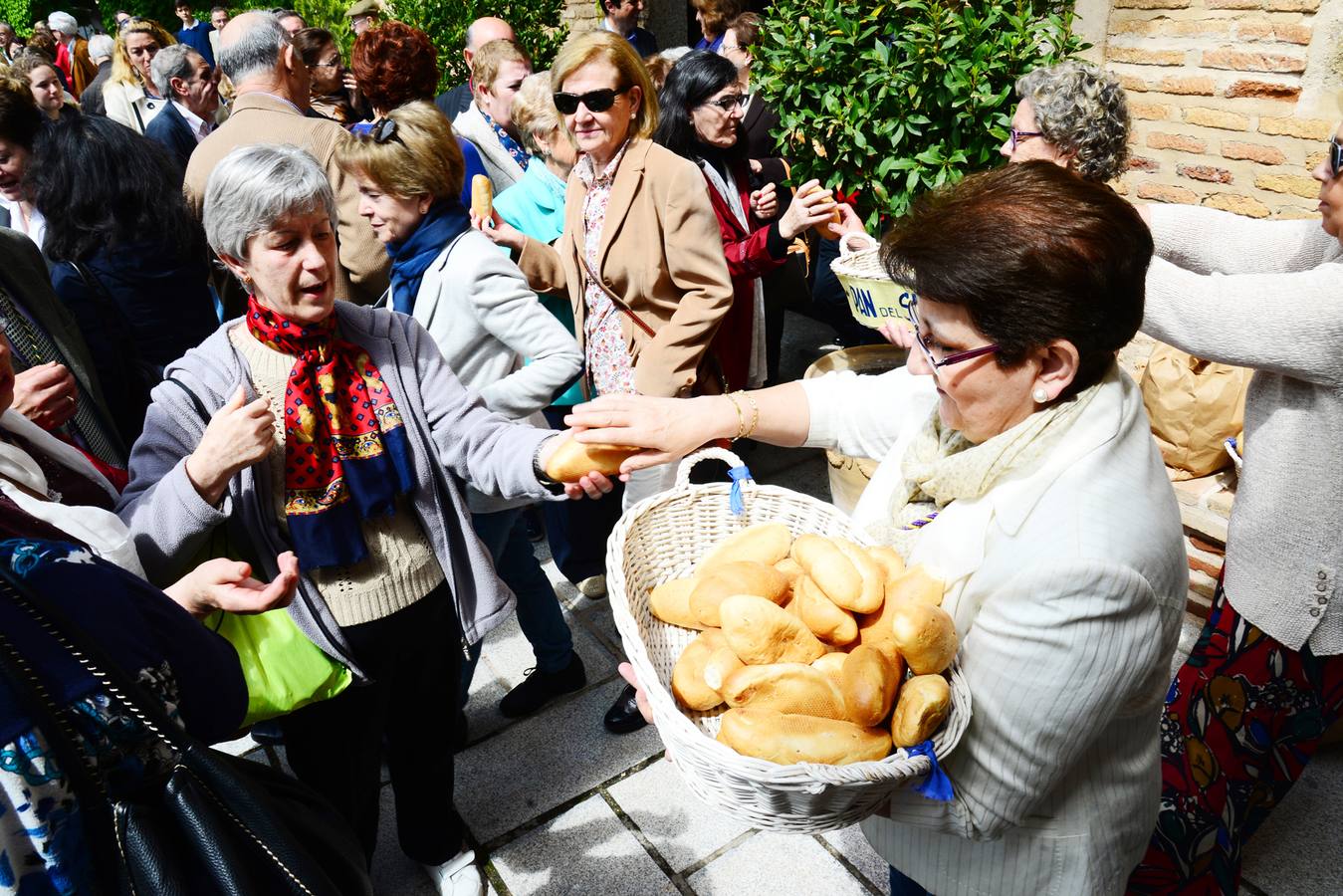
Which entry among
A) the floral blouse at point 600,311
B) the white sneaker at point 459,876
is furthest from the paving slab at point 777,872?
the floral blouse at point 600,311

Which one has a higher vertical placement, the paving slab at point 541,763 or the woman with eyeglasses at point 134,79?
the woman with eyeglasses at point 134,79

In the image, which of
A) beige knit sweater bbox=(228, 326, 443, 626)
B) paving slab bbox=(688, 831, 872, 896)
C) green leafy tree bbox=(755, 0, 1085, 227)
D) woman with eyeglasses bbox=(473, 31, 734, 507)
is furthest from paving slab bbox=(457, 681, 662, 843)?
green leafy tree bbox=(755, 0, 1085, 227)

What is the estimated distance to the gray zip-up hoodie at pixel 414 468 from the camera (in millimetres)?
1851

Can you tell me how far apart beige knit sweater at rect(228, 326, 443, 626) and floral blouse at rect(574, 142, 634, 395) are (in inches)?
54.3

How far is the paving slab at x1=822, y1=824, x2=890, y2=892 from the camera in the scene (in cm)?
262

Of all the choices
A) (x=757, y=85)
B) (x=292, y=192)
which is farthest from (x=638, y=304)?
(x=292, y=192)

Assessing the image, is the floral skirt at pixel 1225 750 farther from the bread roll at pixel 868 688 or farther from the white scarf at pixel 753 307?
the white scarf at pixel 753 307

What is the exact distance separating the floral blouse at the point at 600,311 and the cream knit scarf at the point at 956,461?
1.85m

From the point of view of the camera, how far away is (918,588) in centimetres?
142

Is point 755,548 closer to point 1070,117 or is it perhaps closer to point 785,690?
point 785,690

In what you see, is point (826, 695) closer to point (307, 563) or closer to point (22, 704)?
point (22, 704)

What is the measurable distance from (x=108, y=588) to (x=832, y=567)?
3.42 feet

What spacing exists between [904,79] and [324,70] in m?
5.06

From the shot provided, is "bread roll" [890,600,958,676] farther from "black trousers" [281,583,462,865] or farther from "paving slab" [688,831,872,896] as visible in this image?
"paving slab" [688,831,872,896]
